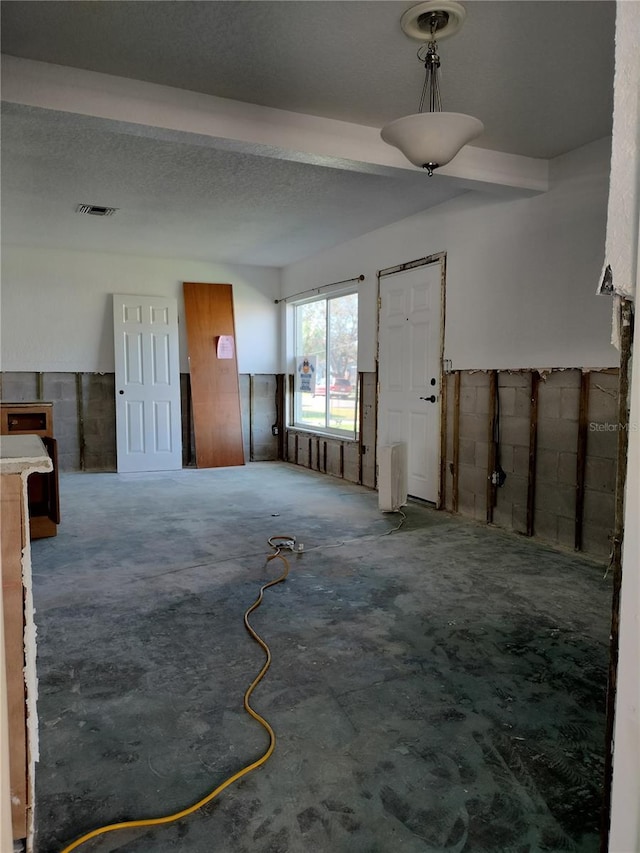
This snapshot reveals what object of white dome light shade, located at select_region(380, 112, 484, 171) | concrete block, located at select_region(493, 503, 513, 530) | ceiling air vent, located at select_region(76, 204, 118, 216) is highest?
ceiling air vent, located at select_region(76, 204, 118, 216)

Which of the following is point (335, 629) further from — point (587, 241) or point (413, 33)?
point (587, 241)

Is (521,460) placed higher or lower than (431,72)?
lower

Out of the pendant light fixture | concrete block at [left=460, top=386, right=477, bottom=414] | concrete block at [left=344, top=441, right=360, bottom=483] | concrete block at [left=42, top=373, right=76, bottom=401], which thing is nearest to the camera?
the pendant light fixture

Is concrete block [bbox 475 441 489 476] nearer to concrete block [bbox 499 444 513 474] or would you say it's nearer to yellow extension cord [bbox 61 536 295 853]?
concrete block [bbox 499 444 513 474]

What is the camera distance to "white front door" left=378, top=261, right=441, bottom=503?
520 centimetres

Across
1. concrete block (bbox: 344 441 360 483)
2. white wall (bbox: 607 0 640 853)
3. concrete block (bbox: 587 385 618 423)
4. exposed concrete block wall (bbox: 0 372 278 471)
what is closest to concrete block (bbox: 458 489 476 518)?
concrete block (bbox: 587 385 618 423)

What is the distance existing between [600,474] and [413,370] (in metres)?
2.17

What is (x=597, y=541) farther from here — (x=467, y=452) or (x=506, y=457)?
(x=467, y=452)

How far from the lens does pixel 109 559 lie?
3.79 metres

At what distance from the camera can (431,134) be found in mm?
2436

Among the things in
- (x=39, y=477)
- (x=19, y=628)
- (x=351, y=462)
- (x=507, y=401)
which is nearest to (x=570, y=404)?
(x=507, y=401)

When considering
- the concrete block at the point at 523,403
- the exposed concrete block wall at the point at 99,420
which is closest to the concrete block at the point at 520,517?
the concrete block at the point at 523,403

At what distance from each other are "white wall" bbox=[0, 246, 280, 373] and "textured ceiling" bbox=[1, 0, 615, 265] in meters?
2.01

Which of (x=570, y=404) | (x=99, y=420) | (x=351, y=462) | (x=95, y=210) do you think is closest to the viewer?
(x=570, y=404)
